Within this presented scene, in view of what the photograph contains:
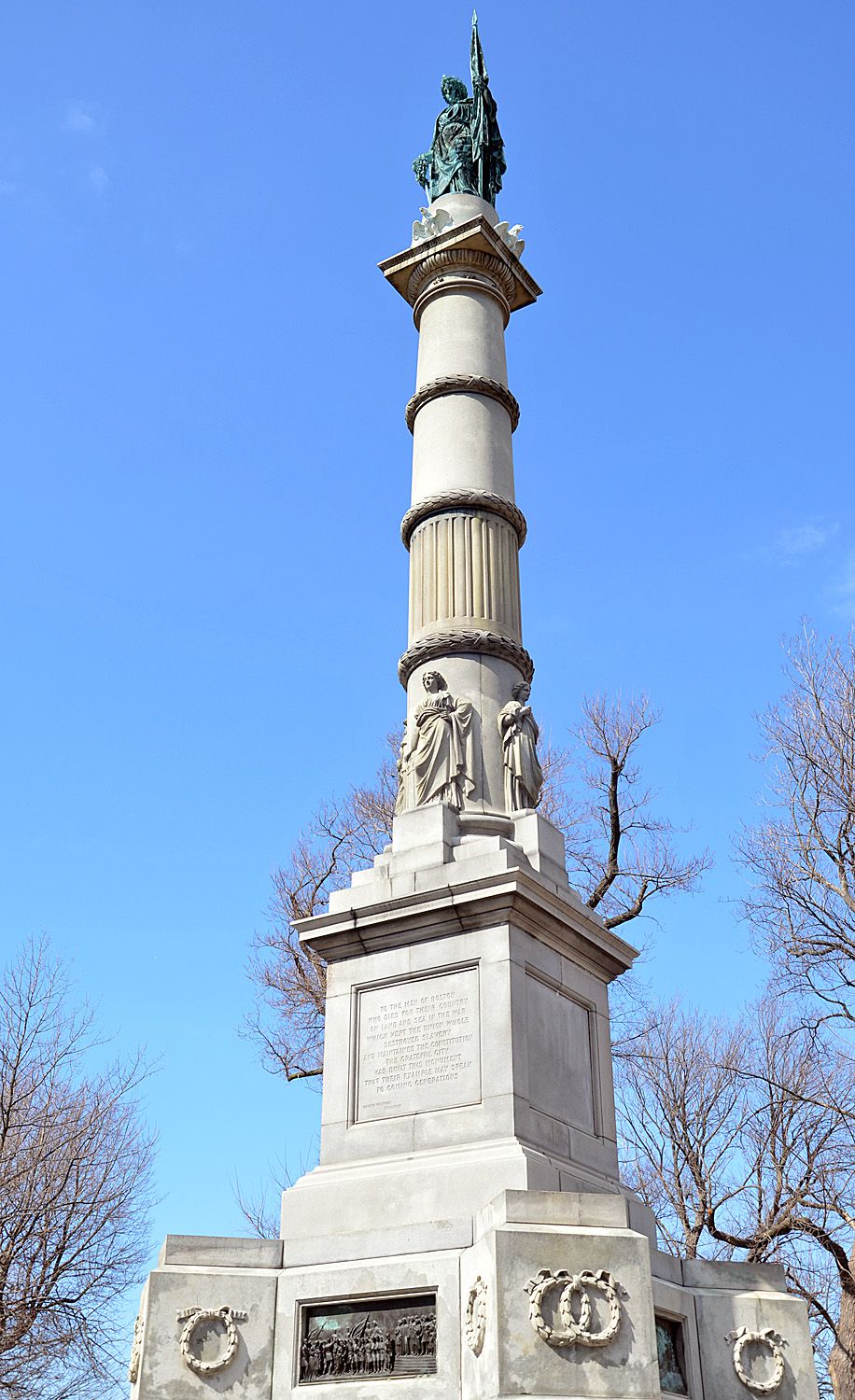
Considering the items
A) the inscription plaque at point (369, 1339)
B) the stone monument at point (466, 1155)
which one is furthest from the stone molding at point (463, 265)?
the inscription plaque at point (369, 1339)

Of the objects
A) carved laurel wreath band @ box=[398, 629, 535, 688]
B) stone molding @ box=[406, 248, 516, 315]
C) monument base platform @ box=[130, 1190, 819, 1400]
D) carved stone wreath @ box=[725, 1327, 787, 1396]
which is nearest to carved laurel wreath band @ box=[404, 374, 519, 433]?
stone molding @ box=[406, 248, 516, 315]

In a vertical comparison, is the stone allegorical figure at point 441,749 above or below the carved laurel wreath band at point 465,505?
below

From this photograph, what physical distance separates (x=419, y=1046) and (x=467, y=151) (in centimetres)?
1211

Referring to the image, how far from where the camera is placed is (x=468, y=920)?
11461mm

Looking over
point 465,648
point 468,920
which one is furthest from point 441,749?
point 468,920

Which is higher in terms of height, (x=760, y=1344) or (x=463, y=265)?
(x=463, y=265)

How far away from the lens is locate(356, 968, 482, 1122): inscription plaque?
10945 mm

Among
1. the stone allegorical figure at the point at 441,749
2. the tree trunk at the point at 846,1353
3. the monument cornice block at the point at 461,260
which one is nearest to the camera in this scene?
the stone allegorical figure at the point at 441,749

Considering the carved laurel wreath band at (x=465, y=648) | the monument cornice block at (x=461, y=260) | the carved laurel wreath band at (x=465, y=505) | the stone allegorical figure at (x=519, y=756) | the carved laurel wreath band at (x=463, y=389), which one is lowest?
the stone allegorical figure at (x=519, y=756)

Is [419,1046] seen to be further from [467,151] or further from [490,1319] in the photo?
[467,151]

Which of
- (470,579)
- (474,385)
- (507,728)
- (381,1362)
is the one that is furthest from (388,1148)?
(474,385)

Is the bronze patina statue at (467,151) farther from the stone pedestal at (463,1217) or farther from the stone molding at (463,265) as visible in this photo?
the stone pedestal at (463,1217)

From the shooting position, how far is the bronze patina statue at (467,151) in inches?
687

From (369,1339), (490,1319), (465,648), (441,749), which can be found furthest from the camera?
(465,648)
